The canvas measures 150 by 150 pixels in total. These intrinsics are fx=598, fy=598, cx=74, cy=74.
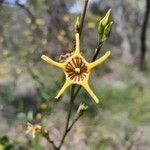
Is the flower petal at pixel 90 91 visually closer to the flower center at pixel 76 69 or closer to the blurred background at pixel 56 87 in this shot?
the flower center at pixel 76 69

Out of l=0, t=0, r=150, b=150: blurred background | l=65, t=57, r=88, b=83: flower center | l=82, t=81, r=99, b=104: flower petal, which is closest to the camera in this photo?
l=82, t=81, r=99, b=104: flower petal

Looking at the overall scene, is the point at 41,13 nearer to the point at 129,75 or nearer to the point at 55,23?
the point at 55,23

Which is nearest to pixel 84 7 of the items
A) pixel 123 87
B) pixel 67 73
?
pixel 67 73

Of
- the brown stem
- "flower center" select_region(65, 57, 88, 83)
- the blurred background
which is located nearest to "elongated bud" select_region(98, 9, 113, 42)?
"flower center" select_region(65, 57, 88, 83)

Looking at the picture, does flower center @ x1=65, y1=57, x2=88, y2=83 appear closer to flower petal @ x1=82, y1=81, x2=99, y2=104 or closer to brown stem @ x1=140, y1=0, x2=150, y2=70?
flower petal @ x1=82, y1=81, x2=99, y2=104

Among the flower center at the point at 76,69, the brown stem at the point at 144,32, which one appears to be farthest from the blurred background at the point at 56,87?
the flower center at the point at 76,69

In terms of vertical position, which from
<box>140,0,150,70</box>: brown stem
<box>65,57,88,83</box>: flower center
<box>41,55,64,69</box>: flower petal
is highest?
<box>41,55,64,69</box>: flower petal

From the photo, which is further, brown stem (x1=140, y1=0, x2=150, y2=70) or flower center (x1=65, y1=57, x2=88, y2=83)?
brown stem (x1=140, y1=0, x2=150, y2=70)

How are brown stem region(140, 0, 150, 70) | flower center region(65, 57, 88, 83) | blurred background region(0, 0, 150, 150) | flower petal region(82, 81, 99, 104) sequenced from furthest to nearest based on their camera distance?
brown stem region(140, 0, 150, 70)
blurred background region(0, 0, 150, 150)
flower center region(65, 57, 88, 83)
flower petal region(82, 81, 99, 104)
